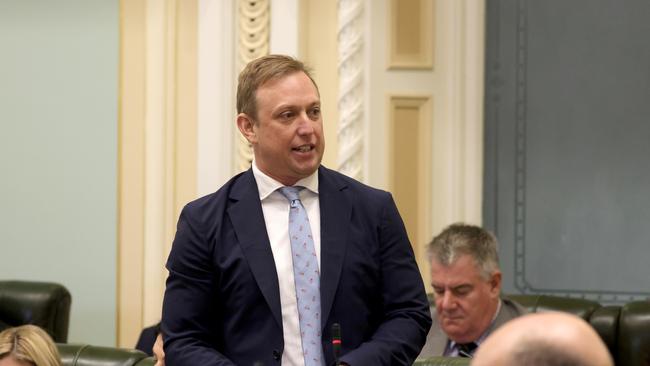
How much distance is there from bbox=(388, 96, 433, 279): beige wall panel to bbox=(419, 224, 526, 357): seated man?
1.19m

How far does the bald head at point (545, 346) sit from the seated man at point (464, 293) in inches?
101

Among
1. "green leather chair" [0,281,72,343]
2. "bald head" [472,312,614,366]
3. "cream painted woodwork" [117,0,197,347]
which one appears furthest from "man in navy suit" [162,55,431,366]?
"cream painted woodwork" [117,0,197,347]

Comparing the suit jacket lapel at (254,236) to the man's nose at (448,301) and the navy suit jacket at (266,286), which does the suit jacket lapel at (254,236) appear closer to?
the navy suit jacket at (266,286)

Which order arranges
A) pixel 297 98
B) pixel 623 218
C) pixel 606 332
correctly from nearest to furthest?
pixel 297 98, pixel 606 332, pixel 623 218

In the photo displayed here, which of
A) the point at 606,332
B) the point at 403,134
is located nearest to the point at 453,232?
the point at 606,332

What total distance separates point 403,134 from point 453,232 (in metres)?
1.29

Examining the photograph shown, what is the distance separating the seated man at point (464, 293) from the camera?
4016 millimetres

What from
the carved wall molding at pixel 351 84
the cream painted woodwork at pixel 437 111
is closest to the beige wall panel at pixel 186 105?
the carved wall molding at pixel 351 84

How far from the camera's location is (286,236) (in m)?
2.70

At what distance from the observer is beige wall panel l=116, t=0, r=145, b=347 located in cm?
545

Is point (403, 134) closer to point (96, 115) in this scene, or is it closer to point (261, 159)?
point (96, 115)

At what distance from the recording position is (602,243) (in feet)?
17.4

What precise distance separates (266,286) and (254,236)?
0.12m

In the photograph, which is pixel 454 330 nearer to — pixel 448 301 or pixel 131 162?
pixel 448 301
